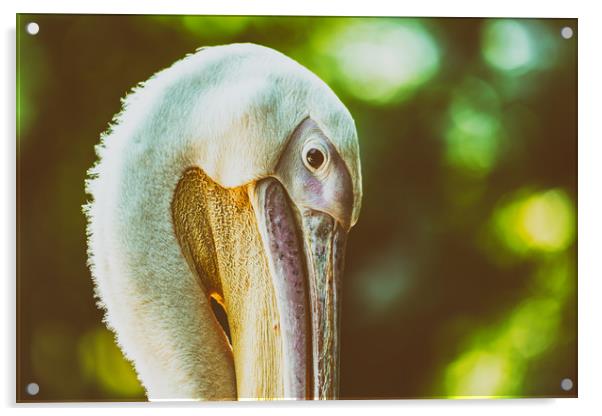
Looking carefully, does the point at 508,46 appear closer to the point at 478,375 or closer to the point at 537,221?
the point at 537,221

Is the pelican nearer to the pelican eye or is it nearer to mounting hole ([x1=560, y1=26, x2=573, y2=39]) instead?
the pelican eye

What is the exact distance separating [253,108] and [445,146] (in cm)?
43

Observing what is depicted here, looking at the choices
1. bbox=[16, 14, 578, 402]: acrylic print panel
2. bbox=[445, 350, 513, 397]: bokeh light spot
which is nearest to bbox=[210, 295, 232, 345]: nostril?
bbox=[16, 14, 578, 402]: acrylic print panel

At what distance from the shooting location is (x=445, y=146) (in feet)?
5.89

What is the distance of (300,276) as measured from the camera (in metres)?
1.67

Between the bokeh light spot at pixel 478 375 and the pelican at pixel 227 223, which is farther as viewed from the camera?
the bokeh light spot at pixel 478 375

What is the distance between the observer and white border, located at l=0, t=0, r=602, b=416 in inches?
68.4

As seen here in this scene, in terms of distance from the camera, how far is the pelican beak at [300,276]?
5.47 ft

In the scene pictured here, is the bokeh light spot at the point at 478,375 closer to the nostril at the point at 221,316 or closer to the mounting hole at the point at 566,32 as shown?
the nostril at the point at 221,316

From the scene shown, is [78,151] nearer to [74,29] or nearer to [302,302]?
[74,29]
